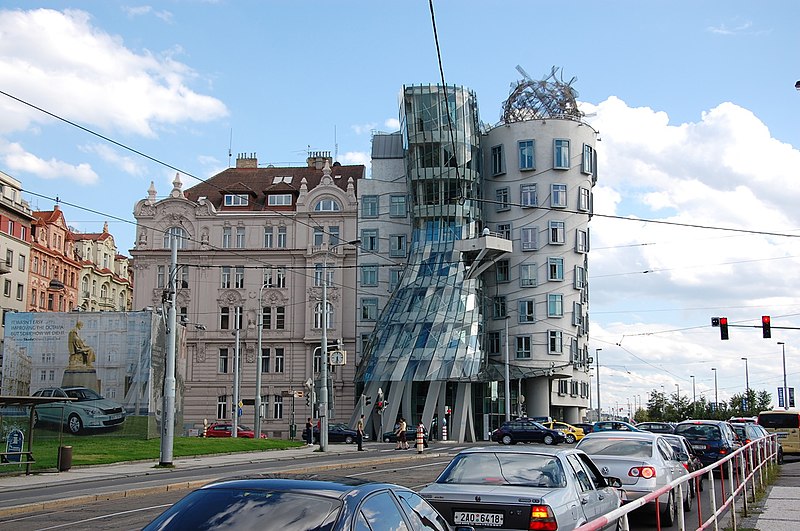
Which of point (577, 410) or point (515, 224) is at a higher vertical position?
point (515, 224)

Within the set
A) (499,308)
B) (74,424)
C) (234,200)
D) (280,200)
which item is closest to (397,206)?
(280,200)

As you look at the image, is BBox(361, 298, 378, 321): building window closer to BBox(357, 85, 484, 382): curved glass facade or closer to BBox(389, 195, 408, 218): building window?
BBox(357, 85, 484, 382): curved glass facade

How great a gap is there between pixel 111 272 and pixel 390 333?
52.1 meters

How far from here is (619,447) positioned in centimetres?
1598

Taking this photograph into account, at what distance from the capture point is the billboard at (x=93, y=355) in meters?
51.3

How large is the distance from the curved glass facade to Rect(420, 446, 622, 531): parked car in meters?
55.4

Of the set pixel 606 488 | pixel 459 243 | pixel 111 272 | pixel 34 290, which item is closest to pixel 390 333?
pixel 459 243

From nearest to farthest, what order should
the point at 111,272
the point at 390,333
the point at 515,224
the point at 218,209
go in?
the point at 390,333
the point at 515,224
the point at 218,209
the point at 111,272

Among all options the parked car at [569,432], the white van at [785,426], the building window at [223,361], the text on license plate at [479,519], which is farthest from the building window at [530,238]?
the text on license plate at [479,519]

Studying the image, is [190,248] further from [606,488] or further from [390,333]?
[606,488]

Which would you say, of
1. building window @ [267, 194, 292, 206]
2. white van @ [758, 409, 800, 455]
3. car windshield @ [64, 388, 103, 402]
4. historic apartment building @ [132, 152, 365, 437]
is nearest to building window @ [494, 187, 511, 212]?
historic apartment building @ [132, 152, 365, 437]

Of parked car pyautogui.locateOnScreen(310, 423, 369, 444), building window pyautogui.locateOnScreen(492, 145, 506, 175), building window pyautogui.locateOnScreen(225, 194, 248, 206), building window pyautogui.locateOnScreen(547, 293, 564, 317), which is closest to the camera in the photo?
parked car pyautogui.locateOnScreen(310, 423, 369, 444)

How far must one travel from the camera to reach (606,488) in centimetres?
1189

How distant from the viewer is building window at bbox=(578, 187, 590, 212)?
7838 cm
